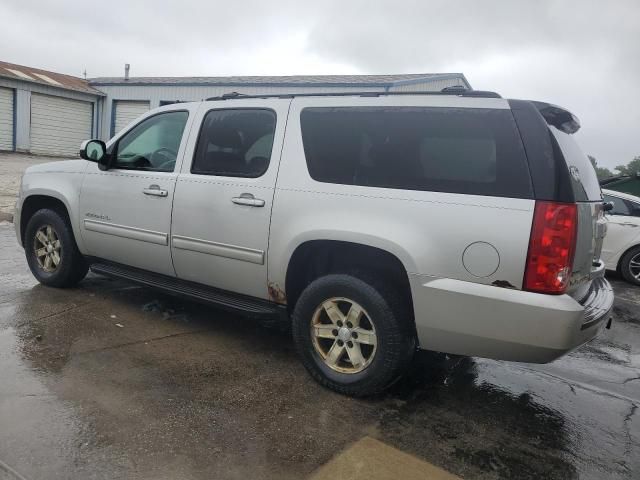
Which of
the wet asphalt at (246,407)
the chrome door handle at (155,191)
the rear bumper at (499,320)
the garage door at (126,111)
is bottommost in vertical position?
the wet asphalt at (246,407)

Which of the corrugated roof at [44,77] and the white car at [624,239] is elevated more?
the corrugated roof at [44,77]

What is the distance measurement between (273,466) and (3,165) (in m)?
19.4

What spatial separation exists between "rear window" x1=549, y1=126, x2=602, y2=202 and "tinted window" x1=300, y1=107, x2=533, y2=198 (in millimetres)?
265

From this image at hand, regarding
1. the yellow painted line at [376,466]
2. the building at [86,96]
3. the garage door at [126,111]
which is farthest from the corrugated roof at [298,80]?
the yellow painted line at [376,466]

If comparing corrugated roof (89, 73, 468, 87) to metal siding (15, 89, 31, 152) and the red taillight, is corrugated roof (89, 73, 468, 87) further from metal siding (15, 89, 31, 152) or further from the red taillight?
the red taillight

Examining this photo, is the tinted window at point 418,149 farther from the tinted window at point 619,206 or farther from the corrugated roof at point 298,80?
the corrugated roof at point 298,80

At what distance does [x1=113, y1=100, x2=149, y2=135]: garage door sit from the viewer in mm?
25078

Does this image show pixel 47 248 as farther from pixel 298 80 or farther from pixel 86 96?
pixel 86 96

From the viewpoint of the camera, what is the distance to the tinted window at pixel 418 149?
2834 mm

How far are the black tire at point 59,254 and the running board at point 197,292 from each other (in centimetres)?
27

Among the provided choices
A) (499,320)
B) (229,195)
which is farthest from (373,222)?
(229,195)

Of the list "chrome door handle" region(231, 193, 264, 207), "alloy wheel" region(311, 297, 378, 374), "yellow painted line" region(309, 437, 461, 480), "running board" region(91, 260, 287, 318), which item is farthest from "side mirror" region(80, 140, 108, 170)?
"yellow painted line" region(309, 437, 461, 480)

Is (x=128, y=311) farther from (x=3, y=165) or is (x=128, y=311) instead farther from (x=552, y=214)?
(x=3, y=165)

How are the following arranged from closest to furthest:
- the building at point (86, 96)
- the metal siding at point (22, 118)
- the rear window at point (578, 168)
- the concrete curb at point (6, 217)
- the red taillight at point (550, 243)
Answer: the red taillight at point (550, 243) < the rear window at point (578, 168) < the concrete curb at point (6, 217) < the building at point (86, 96) < the metal siding at point (22, 118)
